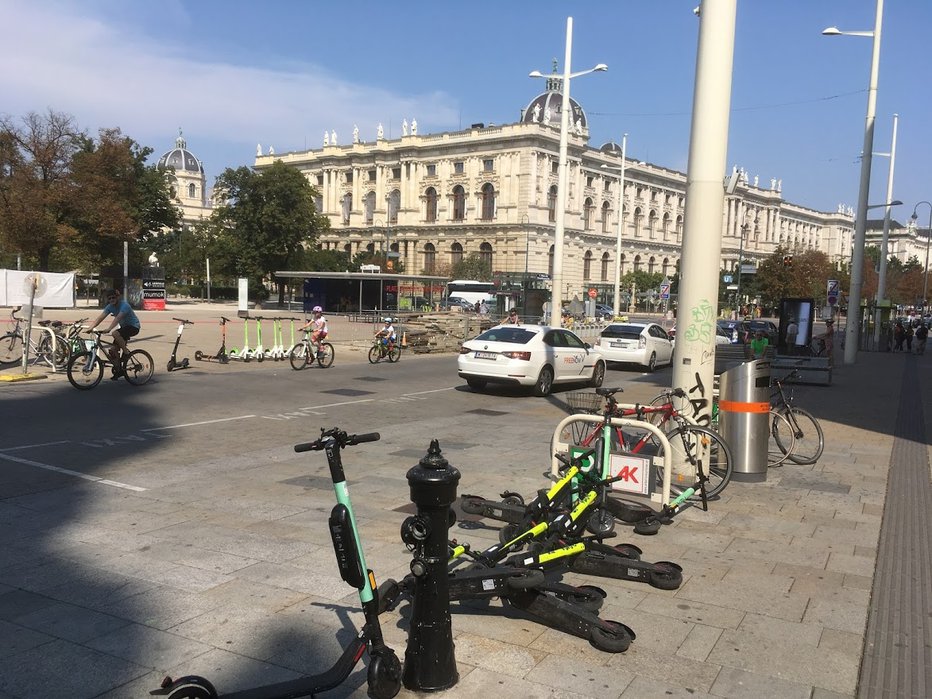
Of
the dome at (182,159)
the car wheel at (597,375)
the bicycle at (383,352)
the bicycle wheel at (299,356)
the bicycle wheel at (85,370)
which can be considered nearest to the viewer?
the bicycle wheel at (85,370)

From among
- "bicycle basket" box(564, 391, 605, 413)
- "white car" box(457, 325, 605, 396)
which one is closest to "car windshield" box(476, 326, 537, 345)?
"white car" box(457, 325, 605, 396)

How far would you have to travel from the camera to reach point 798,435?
9.70 m

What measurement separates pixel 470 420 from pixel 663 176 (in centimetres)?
10322

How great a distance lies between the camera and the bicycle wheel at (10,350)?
56.8 ft

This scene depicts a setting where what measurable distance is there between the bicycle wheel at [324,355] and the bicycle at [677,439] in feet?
43.5

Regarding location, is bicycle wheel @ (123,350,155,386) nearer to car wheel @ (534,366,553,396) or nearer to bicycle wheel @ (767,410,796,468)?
car wheel @ (534,366,553,396)

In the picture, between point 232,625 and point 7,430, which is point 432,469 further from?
point 7,430

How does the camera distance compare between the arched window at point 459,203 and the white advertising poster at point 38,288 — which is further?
the arched window at point 459,203

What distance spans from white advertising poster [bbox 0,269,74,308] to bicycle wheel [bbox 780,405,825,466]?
14209mm

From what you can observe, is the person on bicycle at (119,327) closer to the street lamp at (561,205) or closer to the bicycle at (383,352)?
the bicycle at (383,352)

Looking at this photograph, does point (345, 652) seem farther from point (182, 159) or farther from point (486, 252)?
point (182, 159)

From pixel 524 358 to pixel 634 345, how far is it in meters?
8.44

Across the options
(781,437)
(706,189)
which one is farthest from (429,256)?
(706,189)

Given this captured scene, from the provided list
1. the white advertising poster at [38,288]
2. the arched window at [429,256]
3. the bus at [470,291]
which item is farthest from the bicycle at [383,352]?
the arched window at [429,256]
